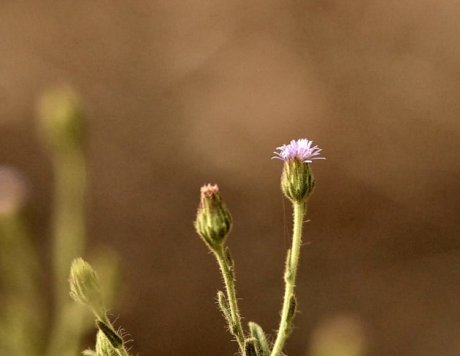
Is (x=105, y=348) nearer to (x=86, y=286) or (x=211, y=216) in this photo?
(x=86, y=286)

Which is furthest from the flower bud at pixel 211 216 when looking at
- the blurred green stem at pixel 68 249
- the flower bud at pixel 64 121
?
the flower bud at pixel 64 121

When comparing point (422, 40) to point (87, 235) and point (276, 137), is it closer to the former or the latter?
point (276, 137)

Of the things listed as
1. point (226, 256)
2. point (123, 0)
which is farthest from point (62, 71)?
point (226, 256)

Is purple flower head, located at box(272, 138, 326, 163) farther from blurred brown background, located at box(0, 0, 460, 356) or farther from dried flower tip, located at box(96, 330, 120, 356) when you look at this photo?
blurred brown background, located at box(0, 0, 460, 356)

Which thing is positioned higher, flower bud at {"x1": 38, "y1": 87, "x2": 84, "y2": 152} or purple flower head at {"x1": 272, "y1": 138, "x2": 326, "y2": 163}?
flower bud at {"x1": 38, "y1": 87, "x2": 84, "y2": 152}

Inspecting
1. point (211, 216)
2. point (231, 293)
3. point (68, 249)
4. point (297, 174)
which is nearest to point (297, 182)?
point (297, 174)

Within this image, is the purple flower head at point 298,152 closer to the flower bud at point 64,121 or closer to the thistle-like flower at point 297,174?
the thistle-like flower at point 297,174

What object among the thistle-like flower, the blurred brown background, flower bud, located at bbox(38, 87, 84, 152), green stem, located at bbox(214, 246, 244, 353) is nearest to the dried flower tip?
green stem, located at bbox(214, 246, 244, 353)
